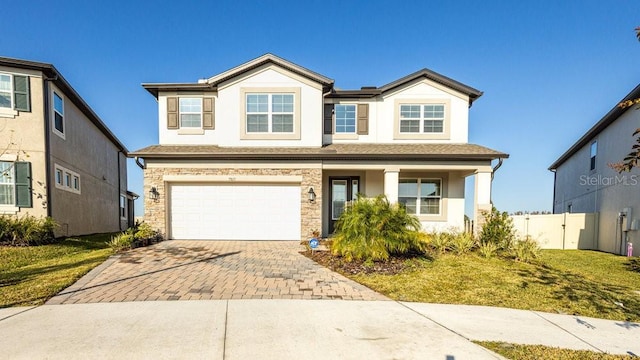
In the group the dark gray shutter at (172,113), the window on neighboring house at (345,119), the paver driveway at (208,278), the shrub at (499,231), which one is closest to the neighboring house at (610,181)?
the shrub at (499,231)

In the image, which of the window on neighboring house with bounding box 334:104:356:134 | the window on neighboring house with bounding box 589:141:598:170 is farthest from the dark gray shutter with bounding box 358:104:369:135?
the window on neighboring house with bounding box 589:141:598:170

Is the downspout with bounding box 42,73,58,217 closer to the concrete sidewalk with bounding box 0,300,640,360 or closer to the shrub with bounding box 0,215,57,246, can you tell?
the shrub with bounding box 0,215,57,246

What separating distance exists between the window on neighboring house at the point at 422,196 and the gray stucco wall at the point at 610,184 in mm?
6743

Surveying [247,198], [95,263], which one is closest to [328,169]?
[247,198]

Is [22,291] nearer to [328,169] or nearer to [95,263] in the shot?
[95,263]

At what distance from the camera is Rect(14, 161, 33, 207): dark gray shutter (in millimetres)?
9945

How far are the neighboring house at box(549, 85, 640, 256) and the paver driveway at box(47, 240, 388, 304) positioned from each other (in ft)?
32.1

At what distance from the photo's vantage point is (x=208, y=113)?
37.2ft

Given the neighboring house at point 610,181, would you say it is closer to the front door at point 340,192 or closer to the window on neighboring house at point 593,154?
the window on neighboring house at point 593,154

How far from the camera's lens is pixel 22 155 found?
10.1 m

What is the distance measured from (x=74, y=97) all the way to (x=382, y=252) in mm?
14729

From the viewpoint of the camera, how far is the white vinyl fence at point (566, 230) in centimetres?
1270

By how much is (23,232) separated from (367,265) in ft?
→ 35.8

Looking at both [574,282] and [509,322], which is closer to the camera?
[509,322]
